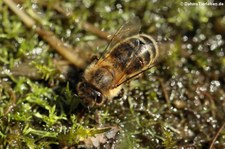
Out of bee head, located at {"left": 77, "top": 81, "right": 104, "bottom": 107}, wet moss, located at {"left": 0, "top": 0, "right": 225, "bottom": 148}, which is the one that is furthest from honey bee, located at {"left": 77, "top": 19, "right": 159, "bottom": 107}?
wet moss, located at {"left": 0, "top": 0, "right": 225, "bottom": 148}

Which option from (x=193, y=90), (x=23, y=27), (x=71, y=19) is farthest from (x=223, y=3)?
(x=23, y=27)

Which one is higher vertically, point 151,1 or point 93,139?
point 151,1

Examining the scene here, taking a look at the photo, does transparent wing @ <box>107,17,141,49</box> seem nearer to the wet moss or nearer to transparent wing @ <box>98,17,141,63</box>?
transparent wing @ <box>98,17,141,63</box>

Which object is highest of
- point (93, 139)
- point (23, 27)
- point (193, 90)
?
point (23, 27)

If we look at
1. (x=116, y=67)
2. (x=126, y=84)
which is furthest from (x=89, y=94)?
(x=126, y=84)

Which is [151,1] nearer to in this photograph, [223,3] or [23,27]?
[223,3]

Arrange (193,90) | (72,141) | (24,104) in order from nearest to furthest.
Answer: (72,141) < (24,104) < (193,90)

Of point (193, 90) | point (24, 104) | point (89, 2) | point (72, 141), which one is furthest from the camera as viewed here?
point (89, 2)

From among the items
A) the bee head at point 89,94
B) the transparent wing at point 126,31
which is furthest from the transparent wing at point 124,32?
the bee head at point 89,94

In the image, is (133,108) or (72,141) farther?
(133,108)
